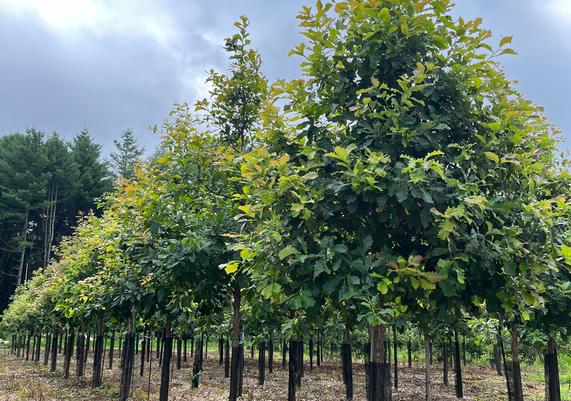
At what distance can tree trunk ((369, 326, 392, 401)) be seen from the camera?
4.24 meters

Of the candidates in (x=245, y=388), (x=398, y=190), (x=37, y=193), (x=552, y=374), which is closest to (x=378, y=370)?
(x=398, y=190)

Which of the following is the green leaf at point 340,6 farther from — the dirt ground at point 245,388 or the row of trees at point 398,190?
the dirt ground at point 245,388

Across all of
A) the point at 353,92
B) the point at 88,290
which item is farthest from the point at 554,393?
the point at 88,290

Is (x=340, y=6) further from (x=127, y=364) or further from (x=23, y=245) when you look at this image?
(x=23, y=245)

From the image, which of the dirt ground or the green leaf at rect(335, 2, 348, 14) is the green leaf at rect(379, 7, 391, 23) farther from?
the dirt ground

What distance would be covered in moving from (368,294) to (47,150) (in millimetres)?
48818

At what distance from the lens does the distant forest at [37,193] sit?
44719 millimetres

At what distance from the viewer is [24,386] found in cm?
1470

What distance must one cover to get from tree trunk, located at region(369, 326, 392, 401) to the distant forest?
44.7 metres

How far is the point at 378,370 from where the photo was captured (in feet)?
14.1

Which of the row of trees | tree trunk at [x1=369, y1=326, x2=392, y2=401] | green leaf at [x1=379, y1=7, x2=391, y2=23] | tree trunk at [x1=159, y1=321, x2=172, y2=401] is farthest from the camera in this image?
tree trunk at [x1=159, y1=321, x2=172, y2=401]

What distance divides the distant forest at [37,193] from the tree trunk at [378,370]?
1759 inches

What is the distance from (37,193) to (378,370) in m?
46.8

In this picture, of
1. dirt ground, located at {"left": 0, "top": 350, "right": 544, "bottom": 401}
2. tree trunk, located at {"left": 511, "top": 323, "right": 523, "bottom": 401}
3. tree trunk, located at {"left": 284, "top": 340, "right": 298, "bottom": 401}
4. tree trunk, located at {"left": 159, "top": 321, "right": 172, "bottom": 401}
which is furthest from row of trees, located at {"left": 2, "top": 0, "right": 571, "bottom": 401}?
dirt ground, located at {"left": 0, "top": 350, "right": 544, "bottom": 401}
